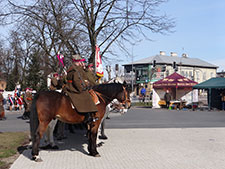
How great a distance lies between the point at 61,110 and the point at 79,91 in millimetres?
705

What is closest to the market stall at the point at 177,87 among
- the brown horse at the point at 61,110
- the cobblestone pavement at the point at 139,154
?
the cobblestone pavement at the point at 139,154

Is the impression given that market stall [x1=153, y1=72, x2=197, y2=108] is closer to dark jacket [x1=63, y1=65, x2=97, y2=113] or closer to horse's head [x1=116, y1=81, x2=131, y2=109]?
horse's head [x1=116, y1=81, x2=131, y2=109]

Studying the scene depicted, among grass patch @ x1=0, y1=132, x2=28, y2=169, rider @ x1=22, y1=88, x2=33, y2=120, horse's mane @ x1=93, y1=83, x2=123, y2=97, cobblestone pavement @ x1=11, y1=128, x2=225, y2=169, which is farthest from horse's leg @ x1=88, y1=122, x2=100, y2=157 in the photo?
rider @ x1=22, y1=88, x2=33, y2=120

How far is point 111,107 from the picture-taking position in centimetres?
1055

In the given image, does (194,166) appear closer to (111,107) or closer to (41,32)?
(111,107)

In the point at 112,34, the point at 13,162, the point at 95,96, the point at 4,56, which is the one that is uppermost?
the point at 4,56

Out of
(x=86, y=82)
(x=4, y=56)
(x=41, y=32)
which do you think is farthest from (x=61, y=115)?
(x=4, y=56)

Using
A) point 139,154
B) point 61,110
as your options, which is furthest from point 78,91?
point 139,154

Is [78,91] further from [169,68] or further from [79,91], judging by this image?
[169,68]

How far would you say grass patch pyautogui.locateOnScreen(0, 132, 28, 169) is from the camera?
7.73 m

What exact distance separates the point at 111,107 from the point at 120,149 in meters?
1.98

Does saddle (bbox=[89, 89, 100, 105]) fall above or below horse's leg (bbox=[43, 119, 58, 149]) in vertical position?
above

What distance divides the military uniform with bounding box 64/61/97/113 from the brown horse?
21cm

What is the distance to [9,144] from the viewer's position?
9625 mm
